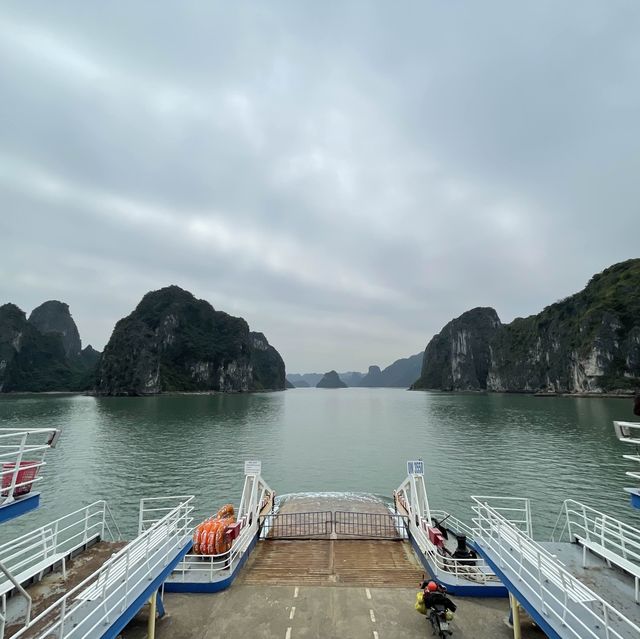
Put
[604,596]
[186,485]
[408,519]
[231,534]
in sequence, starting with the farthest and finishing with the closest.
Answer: [186,485]
[408,519]
[231,534]
[604,596]

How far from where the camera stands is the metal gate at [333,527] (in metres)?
16.0

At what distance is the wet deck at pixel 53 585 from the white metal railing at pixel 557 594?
914 centimetres

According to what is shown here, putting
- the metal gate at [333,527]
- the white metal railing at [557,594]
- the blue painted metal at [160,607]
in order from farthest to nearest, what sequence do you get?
1. the metal gate at [333,527]
2. the blue painted metal at [160,607]
3. the white metal railing at [557,594]

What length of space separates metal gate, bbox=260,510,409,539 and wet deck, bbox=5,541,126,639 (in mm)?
6484

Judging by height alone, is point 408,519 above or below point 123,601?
below

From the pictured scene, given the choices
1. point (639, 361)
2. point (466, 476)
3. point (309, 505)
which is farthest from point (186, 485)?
point (639, 361)

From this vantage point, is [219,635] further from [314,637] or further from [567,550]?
[567,550]

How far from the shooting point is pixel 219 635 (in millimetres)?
9141

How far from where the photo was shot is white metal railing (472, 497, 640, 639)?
6.70 meters

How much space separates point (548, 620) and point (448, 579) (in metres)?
4.71

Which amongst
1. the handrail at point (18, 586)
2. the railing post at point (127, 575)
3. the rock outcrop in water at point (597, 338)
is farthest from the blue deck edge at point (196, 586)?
the rock outcrop in water at point (597, 338)

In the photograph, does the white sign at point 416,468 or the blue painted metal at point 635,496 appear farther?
the white sign at point 416,468

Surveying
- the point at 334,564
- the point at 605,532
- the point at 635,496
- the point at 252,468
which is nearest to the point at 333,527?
the point at 334,564

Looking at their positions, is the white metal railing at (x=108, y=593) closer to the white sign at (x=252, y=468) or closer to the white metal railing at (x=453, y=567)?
the white sign at (x=252, y=468)
